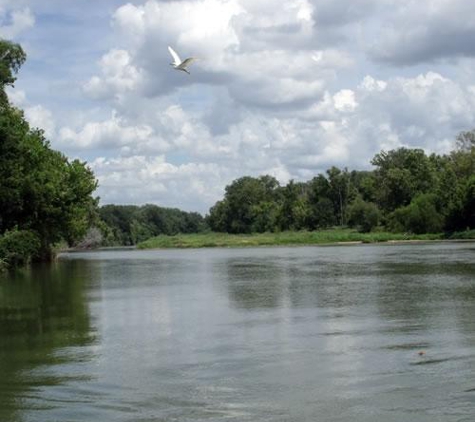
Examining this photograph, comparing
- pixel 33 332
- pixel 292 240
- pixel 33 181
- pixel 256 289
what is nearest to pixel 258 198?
pixel 292 240

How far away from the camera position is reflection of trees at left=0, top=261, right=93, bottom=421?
12406mm

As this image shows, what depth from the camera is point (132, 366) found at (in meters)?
13.9

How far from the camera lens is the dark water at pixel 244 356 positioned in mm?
10547

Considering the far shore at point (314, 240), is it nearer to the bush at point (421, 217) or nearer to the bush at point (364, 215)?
the bush at point (421, 217)

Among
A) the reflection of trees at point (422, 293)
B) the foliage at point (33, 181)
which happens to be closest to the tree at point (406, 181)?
the foliage at point (33, 181)

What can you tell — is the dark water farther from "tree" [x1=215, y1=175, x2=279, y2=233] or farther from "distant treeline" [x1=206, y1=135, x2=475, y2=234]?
"tree" [x1=215, y1=175, x2=279, y2=233]

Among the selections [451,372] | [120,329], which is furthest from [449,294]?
[451,372]

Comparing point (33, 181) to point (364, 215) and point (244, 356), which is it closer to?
point (244, 356)

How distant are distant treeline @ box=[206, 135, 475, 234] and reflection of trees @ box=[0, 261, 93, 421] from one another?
269 ft

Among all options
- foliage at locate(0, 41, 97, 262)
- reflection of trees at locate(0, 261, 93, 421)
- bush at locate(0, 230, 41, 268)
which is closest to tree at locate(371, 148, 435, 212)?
foliage at locate(0, 41, 97, 262)

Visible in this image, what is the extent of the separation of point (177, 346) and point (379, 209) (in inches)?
4424

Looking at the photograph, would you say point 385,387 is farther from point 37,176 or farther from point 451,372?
point 37,176

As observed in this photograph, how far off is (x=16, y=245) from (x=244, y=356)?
1593 inches

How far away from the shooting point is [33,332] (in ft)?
60.8
